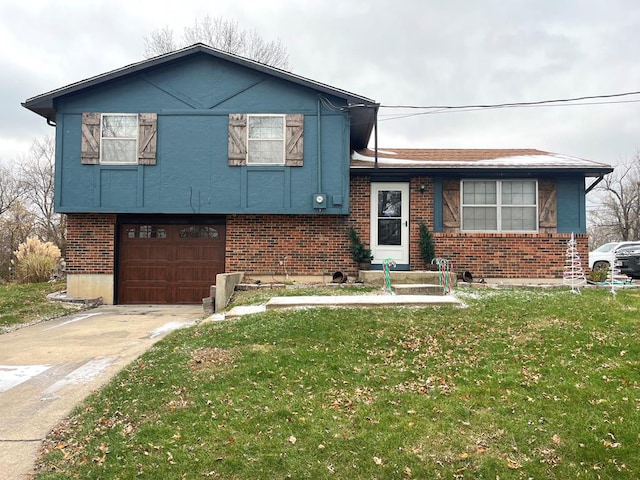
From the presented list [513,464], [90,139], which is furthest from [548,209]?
[90,139]

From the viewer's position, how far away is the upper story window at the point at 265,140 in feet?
37.8

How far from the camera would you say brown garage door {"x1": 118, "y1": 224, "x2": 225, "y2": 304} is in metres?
12.1

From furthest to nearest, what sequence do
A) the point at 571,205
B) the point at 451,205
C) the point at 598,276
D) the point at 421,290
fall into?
the point at 451,205 → the point at 571,205 → the point at 598,276 → the point at 421,290

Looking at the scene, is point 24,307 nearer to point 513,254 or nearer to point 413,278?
point 413,278

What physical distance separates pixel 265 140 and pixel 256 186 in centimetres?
121

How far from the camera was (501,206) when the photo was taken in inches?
466

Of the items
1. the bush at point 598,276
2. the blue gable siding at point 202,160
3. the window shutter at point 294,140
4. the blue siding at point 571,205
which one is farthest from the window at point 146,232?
the bush at point 598,276

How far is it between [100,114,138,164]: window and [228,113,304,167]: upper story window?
250cm

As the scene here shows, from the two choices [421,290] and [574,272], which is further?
[574,272]

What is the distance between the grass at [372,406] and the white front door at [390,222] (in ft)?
18.0

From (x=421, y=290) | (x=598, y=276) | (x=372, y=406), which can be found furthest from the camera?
(x=598, y=276)

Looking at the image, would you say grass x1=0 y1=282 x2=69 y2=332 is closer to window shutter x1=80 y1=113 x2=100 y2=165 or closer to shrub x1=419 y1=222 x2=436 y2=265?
window shutter x1=80 y1=113 x2=100 y2=165

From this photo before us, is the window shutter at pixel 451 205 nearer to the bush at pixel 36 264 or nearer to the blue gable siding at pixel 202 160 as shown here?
the blue gable siding at pixel 202 160

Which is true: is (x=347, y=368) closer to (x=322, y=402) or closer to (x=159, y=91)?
(x=322, y=402)
